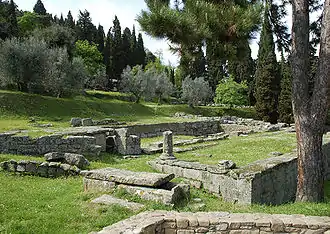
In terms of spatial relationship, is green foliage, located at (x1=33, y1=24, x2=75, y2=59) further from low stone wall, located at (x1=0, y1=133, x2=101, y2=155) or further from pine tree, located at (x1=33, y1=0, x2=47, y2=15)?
pine tree, located at (x1=33, y1=0, x2=47, y2=15)

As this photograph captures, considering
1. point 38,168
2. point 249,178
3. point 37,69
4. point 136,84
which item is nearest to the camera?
point 249,178

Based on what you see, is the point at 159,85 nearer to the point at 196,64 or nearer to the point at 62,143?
the point at 62,143

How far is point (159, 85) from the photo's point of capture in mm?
47281

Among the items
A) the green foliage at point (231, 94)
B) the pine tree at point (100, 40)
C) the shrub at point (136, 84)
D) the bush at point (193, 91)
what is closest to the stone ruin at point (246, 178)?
the shrub at point (136, 84)

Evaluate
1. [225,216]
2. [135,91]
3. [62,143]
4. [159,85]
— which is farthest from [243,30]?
[159,85]

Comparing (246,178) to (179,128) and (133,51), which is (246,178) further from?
(133,51)

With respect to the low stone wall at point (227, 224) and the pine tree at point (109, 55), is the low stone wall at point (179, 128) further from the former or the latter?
the pine tree at point (109, 55)

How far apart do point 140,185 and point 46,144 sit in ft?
26.8

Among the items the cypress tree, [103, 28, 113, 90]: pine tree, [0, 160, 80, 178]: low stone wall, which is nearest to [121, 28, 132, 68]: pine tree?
[103, 28, 113, 90]: pine tree

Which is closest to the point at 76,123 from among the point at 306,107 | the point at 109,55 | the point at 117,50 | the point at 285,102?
the point at 306,107

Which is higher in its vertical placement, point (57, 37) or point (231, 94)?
point (57, 37)

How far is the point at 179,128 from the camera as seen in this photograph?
1088 inches

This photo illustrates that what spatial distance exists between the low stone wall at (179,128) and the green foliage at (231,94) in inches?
743

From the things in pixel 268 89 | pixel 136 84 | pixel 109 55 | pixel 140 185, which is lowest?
pixel 140 185
